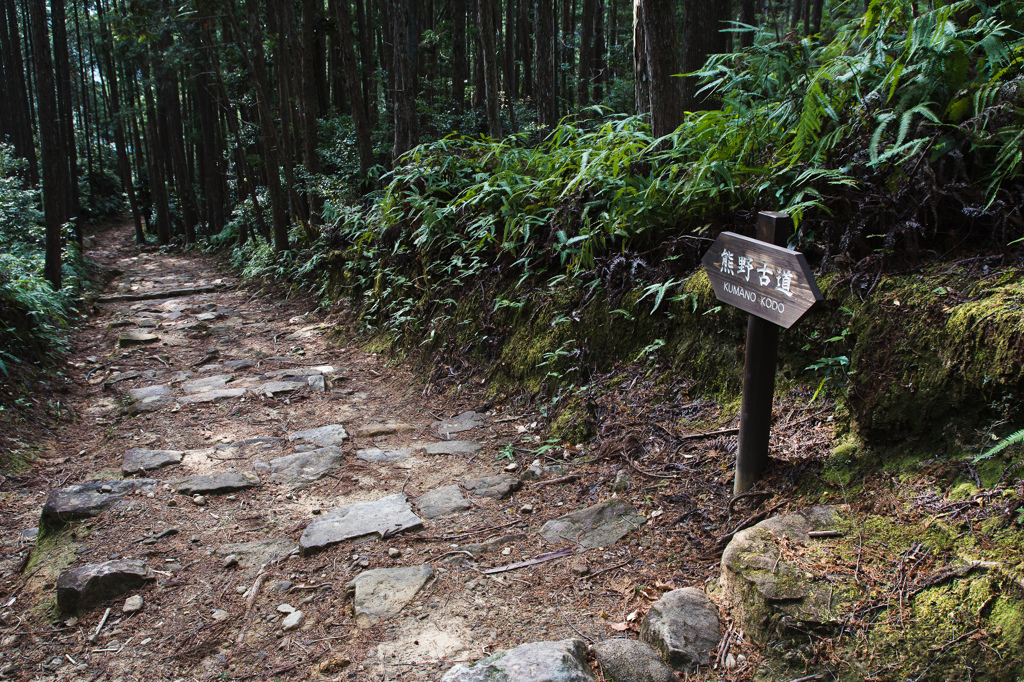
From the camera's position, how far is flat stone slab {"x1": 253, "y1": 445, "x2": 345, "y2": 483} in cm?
428

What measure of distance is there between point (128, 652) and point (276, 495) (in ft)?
4.71

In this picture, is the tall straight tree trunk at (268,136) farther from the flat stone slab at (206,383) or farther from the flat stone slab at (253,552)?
the flat stone slab at (253,552)

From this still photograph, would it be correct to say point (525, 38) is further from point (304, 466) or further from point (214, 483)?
point (214, 483)

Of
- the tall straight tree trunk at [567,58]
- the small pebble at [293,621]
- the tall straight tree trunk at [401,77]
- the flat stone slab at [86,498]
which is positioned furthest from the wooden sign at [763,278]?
the tall straight tree trunk at [567,58]

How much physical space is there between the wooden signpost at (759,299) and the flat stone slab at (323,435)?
3165 mm

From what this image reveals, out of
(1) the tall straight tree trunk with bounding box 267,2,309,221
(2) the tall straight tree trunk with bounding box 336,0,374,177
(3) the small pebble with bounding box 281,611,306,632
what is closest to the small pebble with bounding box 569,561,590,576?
(3) the small pebble with bounding box 281,611,306,632

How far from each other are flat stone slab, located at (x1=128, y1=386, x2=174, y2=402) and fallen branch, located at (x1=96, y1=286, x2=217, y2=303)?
5900mm

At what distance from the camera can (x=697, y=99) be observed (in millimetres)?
6676

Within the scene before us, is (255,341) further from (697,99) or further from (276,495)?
(697,99)

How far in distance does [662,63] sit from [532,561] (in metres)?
4.35

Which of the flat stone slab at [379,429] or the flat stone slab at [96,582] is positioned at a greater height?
the flat stone slab at [96,582]

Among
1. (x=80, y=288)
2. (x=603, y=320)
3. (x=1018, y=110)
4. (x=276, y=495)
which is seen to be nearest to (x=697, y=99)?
(x=603, y=320)

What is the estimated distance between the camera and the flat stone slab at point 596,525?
10.5 feet

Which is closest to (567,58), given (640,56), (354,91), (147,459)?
(354,91)
